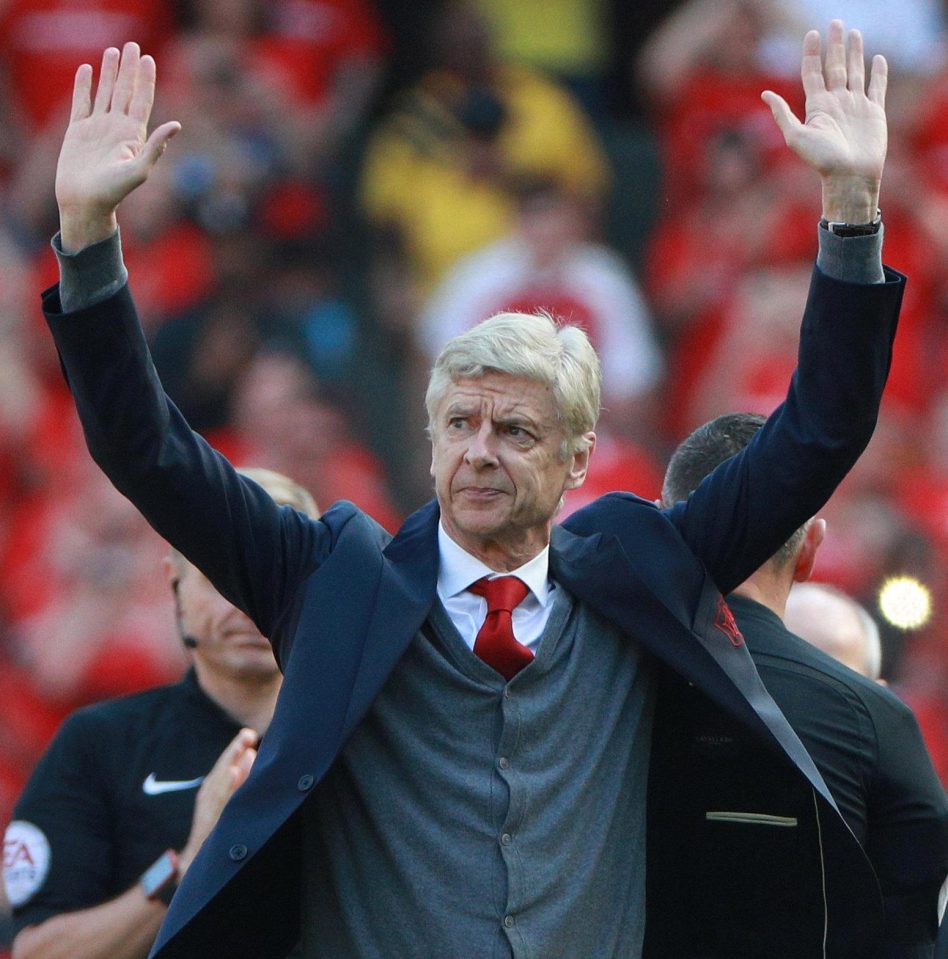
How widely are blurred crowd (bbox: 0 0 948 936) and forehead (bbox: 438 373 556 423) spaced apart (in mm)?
3773

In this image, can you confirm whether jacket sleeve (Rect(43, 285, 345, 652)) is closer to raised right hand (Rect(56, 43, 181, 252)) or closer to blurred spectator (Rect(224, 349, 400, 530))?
raised right hand (Rect(56, 43, 181, 252))

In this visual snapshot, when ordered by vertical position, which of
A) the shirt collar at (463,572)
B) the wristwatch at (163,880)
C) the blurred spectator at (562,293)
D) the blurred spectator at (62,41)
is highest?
the blurred spectator at (62,41)

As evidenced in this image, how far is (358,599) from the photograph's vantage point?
7.73 ft

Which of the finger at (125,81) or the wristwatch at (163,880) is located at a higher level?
the finger at (125,81)

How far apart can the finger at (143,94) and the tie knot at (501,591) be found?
772 mm

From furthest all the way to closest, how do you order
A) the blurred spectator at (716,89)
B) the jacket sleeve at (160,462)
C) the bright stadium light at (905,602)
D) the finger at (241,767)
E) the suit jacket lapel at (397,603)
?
the blurred spectator at (716,89) < the bright stadium light at (905,602) < the finger at (241,767) < the suit jacket lapel at (397,603) < the jacket sleeve at (160,462)

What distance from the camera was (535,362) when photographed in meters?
2.46

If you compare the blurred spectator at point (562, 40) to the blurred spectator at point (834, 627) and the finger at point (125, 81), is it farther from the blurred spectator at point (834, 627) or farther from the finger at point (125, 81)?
the finger at point (125, 81)

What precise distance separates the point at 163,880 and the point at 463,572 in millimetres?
763

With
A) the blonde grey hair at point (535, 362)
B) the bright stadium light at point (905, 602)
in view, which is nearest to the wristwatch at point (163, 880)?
the blonde grey hair at point (535, 362)

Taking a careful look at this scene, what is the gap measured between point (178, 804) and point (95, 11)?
14.7ft

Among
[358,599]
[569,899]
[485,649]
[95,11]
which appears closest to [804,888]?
[569,899]

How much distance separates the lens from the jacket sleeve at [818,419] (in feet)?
7.61

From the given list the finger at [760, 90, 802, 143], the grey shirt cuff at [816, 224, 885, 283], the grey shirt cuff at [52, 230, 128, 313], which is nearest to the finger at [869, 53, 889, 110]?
the finger at [760, 90, 802, 143]
